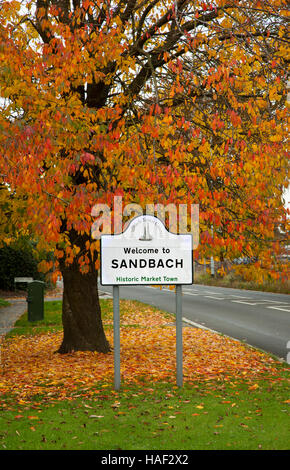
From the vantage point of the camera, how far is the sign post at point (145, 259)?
23.8ft

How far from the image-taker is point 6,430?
5383 millimetres

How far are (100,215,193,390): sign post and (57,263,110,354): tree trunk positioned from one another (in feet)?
9.11

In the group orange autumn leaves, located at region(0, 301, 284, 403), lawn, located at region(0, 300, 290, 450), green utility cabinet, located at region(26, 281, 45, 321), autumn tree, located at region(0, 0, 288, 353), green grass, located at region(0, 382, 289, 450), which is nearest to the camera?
green grass, located at region(0, 382, 289, 450)

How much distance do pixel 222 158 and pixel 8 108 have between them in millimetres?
3685

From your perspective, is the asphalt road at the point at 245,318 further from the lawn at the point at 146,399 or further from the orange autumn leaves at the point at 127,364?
the lawn at the point at 146,399

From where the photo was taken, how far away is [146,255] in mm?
7387

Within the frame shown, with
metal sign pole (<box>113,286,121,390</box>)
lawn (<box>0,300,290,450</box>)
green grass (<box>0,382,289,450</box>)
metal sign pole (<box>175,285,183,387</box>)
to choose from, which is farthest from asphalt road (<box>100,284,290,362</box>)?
metal sign pole (<box>113,286,121,390</box>)

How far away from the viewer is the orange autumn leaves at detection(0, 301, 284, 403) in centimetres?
771

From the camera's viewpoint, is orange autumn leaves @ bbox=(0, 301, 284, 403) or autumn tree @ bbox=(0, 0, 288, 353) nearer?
autumn tree @ bbox=(0, 0, 288, 353)

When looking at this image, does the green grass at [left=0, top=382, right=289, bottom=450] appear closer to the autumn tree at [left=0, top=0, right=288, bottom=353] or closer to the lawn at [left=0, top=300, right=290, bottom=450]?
the lawn at [left=0, top=300, right=290, bottom=450]

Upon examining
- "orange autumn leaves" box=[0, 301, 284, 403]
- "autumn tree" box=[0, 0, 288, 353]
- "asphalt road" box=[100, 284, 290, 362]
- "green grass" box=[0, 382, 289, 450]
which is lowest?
"asphalt road" box=[100, 284, 290, 362]

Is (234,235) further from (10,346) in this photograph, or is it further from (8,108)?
(10,346)

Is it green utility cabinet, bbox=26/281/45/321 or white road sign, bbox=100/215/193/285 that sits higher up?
white road sign, bbox=100/215/193/285

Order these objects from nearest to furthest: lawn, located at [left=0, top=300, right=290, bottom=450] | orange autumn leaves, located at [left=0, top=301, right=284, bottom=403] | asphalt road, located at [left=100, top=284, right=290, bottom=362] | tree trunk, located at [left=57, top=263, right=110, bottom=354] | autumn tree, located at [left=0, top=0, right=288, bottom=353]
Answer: lawn, located at [left=0, top=300, right=290, bottom=450] → autumn tree, located at [left=0, top=0, right=288, bottom=353] → orange autumn leaves, located at [left=0, top=301, right=284, bottom=403] → tree trunk, located at [left=57, top=263, right=110, bottom=354] → asphalt road, located at [left=100, top=284, right=290, bottom=362]
